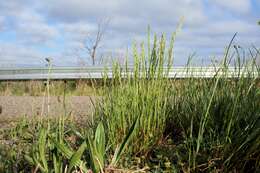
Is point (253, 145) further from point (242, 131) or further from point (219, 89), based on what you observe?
point (219, 89)

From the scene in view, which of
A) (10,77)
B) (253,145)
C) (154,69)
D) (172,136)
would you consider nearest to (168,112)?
(172,136)

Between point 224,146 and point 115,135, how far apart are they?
0.74 metres

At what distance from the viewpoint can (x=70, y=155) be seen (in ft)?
7.09

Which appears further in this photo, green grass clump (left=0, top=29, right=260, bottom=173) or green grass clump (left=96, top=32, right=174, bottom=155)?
green grass clump (left=96, top=32, right=174, bottom=155)

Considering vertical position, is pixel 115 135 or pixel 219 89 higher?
pixel 219 89

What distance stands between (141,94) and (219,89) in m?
0.59

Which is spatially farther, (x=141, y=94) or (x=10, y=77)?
(x=10, y=77)

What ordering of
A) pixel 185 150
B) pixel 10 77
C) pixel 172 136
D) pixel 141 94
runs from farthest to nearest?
pixel 10 77, pixel 172 136, pixel 141 94, pixel 185 150

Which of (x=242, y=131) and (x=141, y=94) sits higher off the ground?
(x=141, y=94)

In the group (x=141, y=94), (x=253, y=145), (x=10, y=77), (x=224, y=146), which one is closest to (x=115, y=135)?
(x=141, y=94)

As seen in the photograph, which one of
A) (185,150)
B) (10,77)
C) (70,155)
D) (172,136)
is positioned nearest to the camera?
(70,155)

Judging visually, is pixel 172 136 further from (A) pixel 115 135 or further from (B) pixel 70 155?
(B) pixel 70 155

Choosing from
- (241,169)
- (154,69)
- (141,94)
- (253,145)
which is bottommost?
(241,169)

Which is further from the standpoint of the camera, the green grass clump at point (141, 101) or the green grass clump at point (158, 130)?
the green grass clump at point (141, 101)
